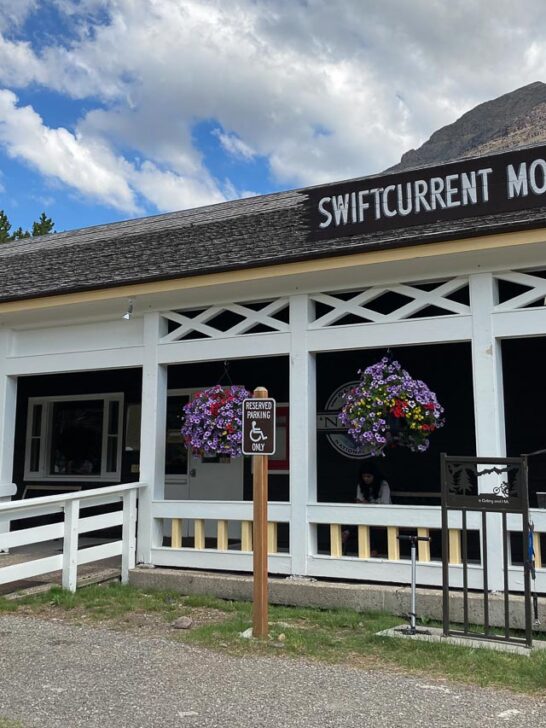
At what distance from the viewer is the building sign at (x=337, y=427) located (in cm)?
932

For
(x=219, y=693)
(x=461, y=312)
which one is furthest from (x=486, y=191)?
(x=219, y=693)

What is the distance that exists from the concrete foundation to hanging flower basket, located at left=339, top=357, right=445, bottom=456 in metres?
1.30

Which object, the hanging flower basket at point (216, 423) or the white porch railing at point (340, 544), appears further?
the hanging flower basket at point (216, 423)

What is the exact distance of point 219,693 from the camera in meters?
4.36

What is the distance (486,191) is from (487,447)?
2.37 m

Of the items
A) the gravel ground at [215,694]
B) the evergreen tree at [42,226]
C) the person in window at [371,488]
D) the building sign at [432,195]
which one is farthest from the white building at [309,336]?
the evergreen tree at [42,226]

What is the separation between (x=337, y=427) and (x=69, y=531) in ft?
12.0

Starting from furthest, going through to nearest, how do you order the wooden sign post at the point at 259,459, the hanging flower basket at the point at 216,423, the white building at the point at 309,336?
the hanging flower basket at the point at 216,423
the white building at the point at 309,336
the wooden sign post at the point at 259,459

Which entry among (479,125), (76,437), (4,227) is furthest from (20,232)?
(479,125)

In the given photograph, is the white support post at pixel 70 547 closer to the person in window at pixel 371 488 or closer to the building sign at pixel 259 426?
the building sign at pixel 259 426

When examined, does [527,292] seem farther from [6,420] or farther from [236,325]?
[6,420]

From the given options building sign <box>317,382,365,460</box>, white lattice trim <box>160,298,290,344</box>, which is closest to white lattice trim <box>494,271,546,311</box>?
white lattice trim <box>160,298,290,344</box>

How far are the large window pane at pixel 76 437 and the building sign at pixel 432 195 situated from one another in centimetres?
547

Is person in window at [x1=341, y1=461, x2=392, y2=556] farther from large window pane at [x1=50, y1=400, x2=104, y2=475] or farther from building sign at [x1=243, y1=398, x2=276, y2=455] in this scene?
large window pane at [x1=50, y1=400, x2=104, y2=475]
